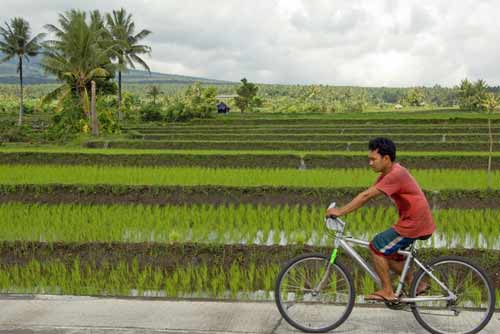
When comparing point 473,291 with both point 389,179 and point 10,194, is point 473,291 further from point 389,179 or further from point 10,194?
point 10,194

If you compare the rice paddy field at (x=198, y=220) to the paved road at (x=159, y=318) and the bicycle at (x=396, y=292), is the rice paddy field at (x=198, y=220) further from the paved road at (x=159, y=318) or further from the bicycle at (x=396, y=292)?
the bicycle at (x=396, y=292)

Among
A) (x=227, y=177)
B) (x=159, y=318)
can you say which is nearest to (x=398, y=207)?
(x=159, y=318)

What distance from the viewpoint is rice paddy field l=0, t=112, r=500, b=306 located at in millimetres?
5859

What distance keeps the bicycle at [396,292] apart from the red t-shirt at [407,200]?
0.54 feet

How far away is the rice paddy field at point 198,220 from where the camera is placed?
586 cm

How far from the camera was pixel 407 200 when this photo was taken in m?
4.12

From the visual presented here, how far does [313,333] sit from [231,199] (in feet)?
22.9

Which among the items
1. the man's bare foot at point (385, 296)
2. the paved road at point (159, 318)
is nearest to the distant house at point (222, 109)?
the paved road at point (159, 318)

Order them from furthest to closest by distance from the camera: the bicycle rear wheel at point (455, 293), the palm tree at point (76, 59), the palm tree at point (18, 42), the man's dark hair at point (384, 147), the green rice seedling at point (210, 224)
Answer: the palm tree at point (18, 42) → the palm tree at point (76, 59) → the green rice seedling at point (210, 224) → the man's dark hair at point (384, 147) → the bicycle rear wheel at point (455, 293)

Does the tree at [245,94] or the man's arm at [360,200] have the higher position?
the tree at [245,94]

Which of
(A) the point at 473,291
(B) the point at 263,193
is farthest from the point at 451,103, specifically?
(A) the point at 473,291

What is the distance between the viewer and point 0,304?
182 inches

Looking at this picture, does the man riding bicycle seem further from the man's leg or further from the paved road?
the paved road

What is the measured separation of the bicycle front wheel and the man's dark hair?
0.80m
